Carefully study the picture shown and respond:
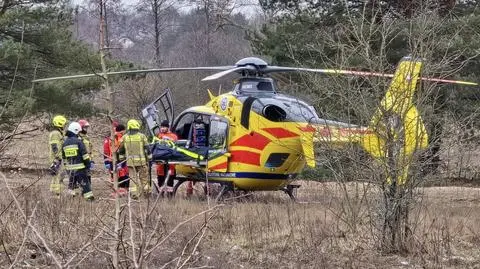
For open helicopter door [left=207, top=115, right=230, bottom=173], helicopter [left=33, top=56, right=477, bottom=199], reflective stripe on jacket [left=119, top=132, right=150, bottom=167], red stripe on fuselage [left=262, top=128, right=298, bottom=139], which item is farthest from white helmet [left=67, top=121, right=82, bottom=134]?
red stripe on fuselage [left=262, top=128, right=298, bottom=139]

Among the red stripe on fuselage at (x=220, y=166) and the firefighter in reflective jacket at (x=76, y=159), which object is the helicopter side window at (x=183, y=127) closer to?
the red stripe on fuselage at (x=220, y=166)

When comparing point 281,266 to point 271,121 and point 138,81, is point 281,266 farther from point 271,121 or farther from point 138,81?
point 138,81

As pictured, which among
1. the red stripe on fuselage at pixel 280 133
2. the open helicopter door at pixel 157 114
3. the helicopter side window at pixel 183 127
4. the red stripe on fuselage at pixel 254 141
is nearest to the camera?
the red stripe on fuselage at pixel 280 133

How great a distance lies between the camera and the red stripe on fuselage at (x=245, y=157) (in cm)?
1311

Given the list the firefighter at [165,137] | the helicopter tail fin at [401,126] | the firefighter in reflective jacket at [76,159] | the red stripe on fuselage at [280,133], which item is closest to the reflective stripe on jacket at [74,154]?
the firefighter in reflective jacket at [76,159]

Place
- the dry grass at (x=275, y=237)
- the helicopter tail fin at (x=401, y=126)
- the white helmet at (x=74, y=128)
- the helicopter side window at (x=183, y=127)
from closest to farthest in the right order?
the dry grass at (x=275, y=237)
the helicopter tail fin at (x=401, y=126)
the white helmet at (x=74, y=128)
the helicopter side window at (x=183, y=127)

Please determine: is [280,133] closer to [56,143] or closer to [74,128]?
[74,128]

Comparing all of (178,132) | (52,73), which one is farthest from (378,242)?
(52,73)

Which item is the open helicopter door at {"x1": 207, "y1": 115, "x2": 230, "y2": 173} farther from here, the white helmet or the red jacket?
the white helmet

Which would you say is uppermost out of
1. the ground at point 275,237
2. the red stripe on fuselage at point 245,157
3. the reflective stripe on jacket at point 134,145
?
the reflective stripe on jacket at point 134,145

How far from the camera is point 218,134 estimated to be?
1371cm

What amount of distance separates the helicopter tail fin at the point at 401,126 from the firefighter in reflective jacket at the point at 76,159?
656 cm

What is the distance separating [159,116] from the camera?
15492 mm

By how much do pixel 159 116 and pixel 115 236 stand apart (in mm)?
12346
